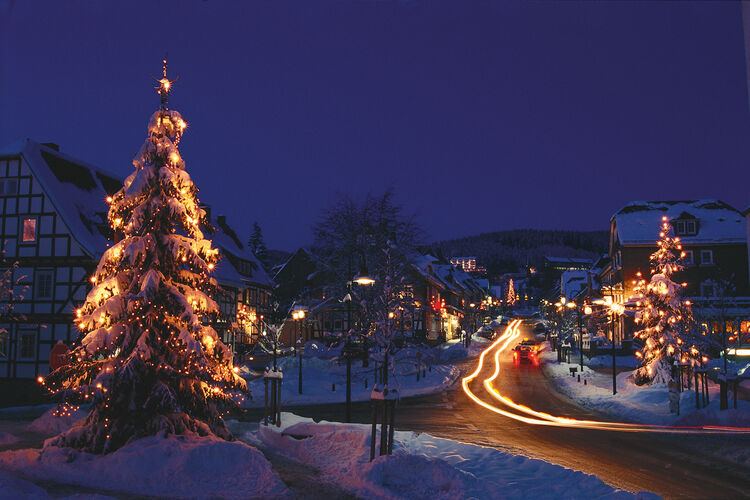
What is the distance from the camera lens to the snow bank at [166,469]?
1116cm

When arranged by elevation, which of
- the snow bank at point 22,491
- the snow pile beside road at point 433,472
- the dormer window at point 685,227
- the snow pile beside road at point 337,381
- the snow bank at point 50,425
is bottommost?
the snow pile beside road at point 337,381

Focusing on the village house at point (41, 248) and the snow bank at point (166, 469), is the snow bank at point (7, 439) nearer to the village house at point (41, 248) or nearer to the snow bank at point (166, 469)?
the snow bank at point (166, 469)

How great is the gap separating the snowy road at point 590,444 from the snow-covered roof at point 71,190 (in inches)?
580

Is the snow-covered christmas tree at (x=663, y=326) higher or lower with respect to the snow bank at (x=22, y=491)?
higher

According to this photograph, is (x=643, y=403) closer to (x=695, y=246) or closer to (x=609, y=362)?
(x=609, y=362)

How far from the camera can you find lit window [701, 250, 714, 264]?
50125mm

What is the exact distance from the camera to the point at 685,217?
51.5 metres

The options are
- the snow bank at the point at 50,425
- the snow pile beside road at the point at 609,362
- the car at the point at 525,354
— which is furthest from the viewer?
the car at the point at 525,354

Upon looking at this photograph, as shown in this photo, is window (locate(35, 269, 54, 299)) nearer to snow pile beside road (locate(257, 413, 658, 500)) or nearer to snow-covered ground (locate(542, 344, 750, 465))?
snow pile beside road (locate(257, 413, 658, 500))

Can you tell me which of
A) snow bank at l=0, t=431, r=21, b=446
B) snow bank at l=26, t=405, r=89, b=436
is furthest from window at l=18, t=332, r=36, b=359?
snow bank at l=0, t=431, r=21, b=446

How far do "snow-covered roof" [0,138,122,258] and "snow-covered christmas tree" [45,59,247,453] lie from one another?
16.5 m

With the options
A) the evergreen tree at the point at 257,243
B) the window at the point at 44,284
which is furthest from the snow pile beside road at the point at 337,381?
the evergreen tree at the point at 257,243

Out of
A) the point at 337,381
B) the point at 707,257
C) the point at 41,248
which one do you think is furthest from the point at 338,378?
the point at 707,257

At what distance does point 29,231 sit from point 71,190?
3.02 metres
